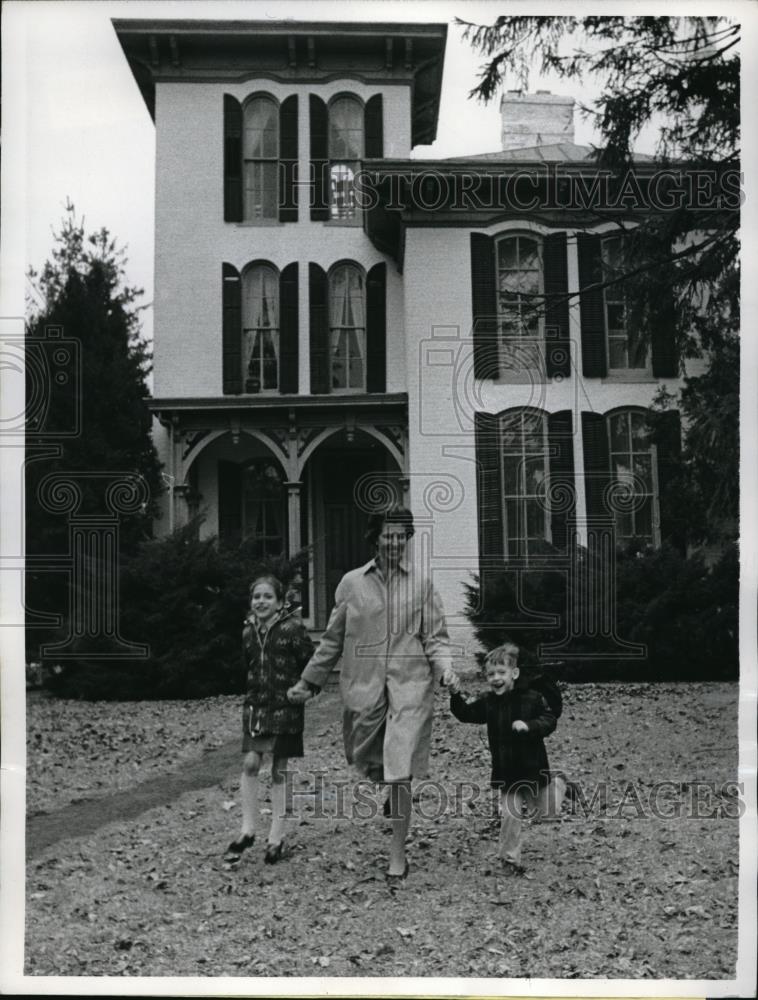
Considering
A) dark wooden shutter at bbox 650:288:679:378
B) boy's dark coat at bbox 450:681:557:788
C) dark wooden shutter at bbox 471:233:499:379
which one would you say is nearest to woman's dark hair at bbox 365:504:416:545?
boy's dark coat at bbox 450:681:557:788

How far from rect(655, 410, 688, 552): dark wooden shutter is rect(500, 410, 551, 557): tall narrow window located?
0.57 m

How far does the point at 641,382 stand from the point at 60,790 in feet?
11.4

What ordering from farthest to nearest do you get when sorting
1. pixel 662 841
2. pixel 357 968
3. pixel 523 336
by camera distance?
pixel 523 336 < pixel 662 841 < pixel 357 968

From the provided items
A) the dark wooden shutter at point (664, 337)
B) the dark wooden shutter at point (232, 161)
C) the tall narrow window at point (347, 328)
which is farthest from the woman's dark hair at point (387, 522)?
the dark wooden shutter at point (232, 161)

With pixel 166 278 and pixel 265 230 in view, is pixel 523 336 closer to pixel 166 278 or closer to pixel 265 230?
pixel 265 230

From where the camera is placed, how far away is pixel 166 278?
5.55 metres

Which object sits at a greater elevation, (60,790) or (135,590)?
(135,590)

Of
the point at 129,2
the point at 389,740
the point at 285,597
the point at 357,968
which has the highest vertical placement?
the point at 129,2

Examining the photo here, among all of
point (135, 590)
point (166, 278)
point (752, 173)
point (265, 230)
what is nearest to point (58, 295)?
point (166, 278)

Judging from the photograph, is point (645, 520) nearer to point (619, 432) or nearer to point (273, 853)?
point (619, 432)

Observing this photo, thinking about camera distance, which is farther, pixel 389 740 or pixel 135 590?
pixel 135 590

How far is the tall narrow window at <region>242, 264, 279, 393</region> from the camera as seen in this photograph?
5.28 metres

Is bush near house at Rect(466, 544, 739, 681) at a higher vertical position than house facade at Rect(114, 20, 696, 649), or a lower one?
lower

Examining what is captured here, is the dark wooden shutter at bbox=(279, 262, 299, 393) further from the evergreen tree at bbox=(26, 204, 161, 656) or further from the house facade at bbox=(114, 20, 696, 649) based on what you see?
the evergreen tree at bbox=(26, 204, 161, 656)
